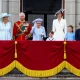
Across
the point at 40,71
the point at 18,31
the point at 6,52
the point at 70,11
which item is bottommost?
the point at 40,71

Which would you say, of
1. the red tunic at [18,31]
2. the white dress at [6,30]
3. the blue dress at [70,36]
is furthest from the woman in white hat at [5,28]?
the blue dress at [70,36]

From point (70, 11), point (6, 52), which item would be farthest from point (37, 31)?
point (70, 11)

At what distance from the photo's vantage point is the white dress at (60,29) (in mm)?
11555

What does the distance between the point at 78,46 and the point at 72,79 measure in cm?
95

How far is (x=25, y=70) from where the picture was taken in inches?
412

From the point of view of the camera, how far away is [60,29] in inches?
456

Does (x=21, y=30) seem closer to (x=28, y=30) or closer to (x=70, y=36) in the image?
(x=28, y=30)

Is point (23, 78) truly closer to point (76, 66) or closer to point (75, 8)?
point (76, 66)

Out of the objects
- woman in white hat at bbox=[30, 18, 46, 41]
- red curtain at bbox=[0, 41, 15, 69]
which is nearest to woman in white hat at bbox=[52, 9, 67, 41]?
woman in white hat at bbox=[30, 18, 46, 41]

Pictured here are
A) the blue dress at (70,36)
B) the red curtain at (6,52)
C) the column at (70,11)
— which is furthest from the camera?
the column at (70,11)

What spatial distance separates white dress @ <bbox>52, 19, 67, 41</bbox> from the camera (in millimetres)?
11555

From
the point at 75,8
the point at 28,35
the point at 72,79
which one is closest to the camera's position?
the point at 72,79

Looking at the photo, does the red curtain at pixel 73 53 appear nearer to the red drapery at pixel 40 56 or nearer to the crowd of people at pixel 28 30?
the red drapery at pixel 40 56

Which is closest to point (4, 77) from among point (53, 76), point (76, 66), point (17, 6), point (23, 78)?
point (23, 78)
